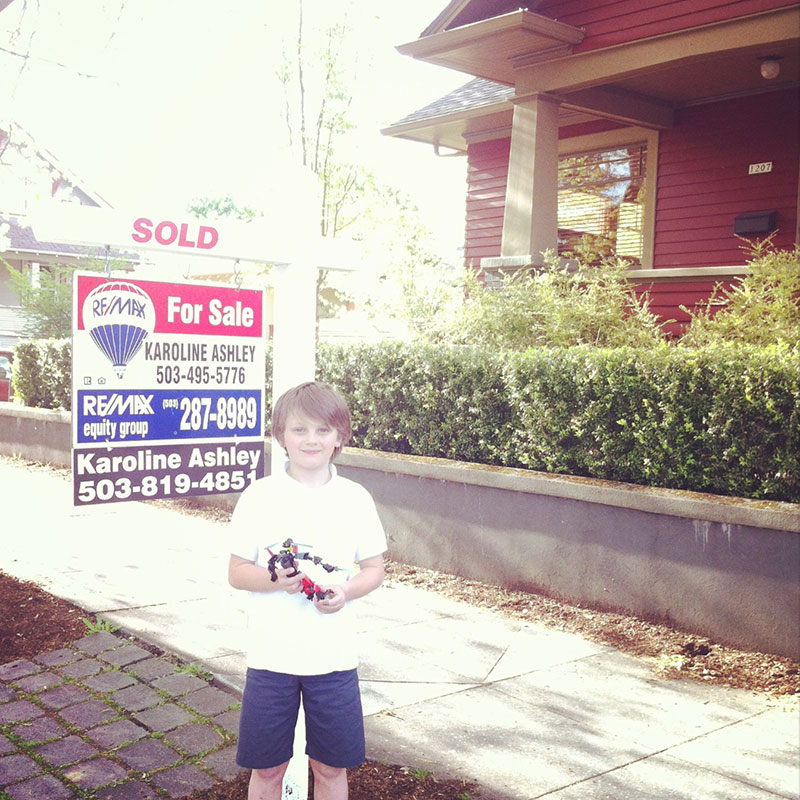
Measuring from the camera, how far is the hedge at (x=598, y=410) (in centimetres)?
561

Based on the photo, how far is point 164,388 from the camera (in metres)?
3.85

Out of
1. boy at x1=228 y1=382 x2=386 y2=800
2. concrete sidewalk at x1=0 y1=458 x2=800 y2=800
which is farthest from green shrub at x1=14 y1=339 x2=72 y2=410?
boy at x1=228 y1=382 x2=386 y2=800

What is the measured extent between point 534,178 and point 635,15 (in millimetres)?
2013

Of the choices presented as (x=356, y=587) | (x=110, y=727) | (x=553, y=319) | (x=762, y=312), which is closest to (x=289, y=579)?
(x=356, y=587)

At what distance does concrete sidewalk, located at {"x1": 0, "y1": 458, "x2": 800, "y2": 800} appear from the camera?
3830mm

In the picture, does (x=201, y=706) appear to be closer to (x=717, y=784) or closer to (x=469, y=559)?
(x=717, y=784)

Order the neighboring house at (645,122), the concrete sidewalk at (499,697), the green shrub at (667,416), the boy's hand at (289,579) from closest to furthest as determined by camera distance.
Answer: the boy's hand at (289,579), the concrete sidewalk at (499,697), the green shrub at (667,416), the neighboring house at (645,122)

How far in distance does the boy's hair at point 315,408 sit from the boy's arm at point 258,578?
1.34ft

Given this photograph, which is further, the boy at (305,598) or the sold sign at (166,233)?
the sold sign at (166,233)

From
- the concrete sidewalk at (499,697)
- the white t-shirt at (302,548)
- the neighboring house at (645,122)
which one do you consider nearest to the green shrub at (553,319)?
the neighboring house at (645,122)

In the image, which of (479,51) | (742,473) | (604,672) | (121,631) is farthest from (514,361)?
(479,51)

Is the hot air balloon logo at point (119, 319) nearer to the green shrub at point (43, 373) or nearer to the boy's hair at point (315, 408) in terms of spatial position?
the boy's hair at point (315, 408)

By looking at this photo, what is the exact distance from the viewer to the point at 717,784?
377 cm

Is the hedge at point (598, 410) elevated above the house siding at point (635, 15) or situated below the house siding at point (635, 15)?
below
